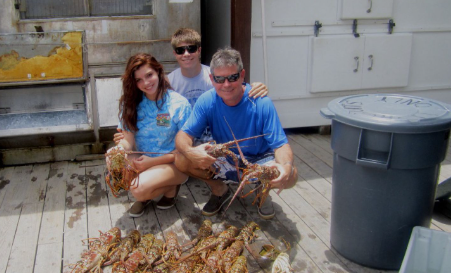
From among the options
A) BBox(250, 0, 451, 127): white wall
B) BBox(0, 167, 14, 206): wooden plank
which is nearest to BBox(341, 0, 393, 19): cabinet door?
BBox(250, 0, 451, 127): white wall

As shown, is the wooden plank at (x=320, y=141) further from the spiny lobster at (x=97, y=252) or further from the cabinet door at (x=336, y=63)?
the spiny lobster at (x=97, y=252)

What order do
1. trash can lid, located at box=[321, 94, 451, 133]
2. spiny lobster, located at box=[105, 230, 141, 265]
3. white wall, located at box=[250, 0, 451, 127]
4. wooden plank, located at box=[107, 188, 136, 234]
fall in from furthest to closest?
white wall, located at box=[250, 0, 451, 127] < wooden plank, located at box=[107, 188, 136, 234] < spiny lobster, located at box=[105, 230, 141, 265] < trash can lid, located at box=[321, 94, 451, 133]

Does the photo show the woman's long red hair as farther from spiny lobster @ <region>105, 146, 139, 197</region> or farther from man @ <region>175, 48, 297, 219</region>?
man @ <region>175, 48, 297, 219</region>

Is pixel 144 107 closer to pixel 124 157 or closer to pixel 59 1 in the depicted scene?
pixel 124 157

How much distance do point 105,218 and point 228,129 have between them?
1261 millimetres

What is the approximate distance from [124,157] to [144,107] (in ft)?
1.74

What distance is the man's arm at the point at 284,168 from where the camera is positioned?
2.83 meters

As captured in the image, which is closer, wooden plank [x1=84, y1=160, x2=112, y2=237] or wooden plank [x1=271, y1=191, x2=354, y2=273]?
wooden plank [x1=271, y1=191, x2=354, y2=273]

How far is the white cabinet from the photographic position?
5.20 metres

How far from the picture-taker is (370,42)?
17.3 ft

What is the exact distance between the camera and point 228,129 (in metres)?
3.42

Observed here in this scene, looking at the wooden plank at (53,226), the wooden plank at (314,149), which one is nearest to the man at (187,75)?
the wooden plank at (53,226)

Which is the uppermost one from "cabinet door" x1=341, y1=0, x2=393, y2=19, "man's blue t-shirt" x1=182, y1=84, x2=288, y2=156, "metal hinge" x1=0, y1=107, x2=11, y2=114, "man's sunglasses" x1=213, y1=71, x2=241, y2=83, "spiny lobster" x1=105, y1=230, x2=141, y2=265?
"cabinet door" x1=341, y1=0, x2=393, y2=19

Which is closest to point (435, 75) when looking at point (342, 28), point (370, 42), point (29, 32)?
point (370, 42)
